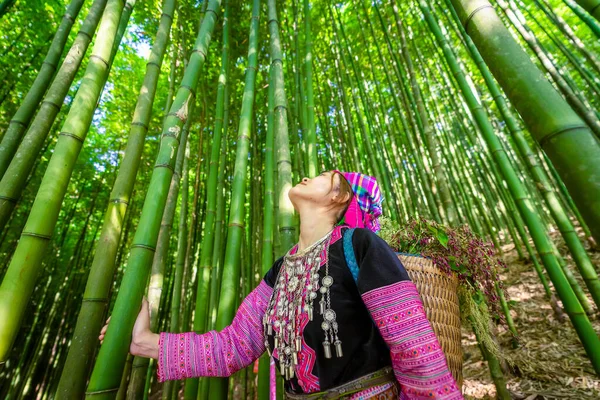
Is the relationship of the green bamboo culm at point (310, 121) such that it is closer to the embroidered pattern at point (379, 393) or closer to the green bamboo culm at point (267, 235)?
the green bamboo culm at point (267, 235)

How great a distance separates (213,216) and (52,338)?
6.46 m

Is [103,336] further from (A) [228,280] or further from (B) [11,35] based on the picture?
(B) [11,35]

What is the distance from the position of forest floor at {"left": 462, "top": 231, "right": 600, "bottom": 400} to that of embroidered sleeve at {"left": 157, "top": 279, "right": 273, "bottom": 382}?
1.27 m

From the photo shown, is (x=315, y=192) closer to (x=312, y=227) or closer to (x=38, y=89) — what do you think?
(x=312, y=227)

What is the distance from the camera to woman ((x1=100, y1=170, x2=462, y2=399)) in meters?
0.72

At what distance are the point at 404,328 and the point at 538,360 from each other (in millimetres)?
2559

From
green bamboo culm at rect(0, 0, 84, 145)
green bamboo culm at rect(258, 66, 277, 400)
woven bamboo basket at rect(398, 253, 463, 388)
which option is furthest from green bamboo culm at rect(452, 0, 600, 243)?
green bamboo culm at rect(0, 0, 84, 145)

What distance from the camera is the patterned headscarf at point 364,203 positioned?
1145 millimetres

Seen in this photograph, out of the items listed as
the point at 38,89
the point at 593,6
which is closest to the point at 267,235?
the point at 38,89

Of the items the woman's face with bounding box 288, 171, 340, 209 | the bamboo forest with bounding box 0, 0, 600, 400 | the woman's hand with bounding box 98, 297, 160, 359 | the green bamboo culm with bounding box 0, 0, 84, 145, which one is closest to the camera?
the bamboo forest with bounding box 0, 0, 600, 400

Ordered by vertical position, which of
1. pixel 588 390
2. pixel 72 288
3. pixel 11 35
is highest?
pixel 11 35

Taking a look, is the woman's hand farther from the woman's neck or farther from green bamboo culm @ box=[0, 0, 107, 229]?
green bamboo culm @ box=[0, 0, 107, 229]

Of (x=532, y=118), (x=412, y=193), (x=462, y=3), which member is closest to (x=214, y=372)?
(x=532, y=118)

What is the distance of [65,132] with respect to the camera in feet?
3.37
